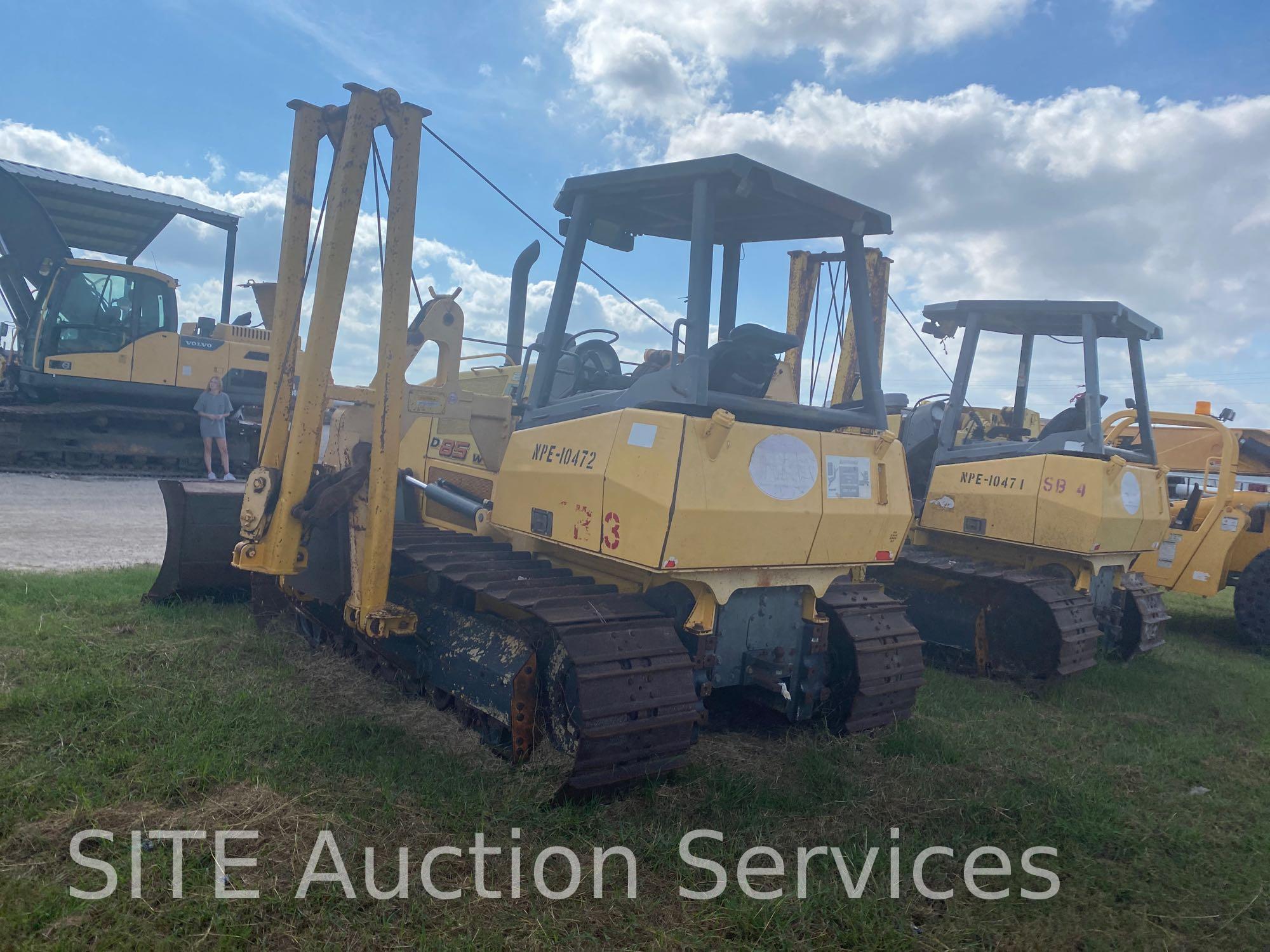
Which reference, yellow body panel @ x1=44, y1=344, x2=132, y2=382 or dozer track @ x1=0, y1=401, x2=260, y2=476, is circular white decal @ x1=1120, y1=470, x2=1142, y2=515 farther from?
yellow body panel @ x1=44, y1=344, x2=132, y2=382

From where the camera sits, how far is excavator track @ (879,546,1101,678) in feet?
20.4

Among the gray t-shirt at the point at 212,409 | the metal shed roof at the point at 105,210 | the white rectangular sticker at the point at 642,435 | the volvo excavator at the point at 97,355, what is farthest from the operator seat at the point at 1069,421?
the metal shed roof at the point at 105,210

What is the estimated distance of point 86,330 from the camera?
14.8 meters

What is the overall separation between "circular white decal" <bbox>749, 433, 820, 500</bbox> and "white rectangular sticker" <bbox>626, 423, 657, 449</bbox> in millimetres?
483

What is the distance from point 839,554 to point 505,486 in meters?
1.76

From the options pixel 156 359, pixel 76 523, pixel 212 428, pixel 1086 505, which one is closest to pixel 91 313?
pixel 156 359

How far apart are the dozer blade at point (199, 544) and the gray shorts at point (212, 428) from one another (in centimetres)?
856

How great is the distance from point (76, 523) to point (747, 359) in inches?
337

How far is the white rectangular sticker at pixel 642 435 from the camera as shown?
12.3 ft

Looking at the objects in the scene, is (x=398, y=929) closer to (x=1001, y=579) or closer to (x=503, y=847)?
(x=503, y=847)

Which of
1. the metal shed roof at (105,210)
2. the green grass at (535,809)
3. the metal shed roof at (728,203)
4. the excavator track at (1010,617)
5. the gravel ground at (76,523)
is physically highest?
the metal shed roof at (105,210)

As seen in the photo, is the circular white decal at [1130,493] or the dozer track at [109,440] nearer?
the circular white decal at [1130,493]

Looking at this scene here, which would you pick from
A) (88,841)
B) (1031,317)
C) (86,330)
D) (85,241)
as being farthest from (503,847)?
(85,241)

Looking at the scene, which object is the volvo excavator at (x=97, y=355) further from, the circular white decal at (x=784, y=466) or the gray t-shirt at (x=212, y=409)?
the circular white decal at (x=784, y=466)
